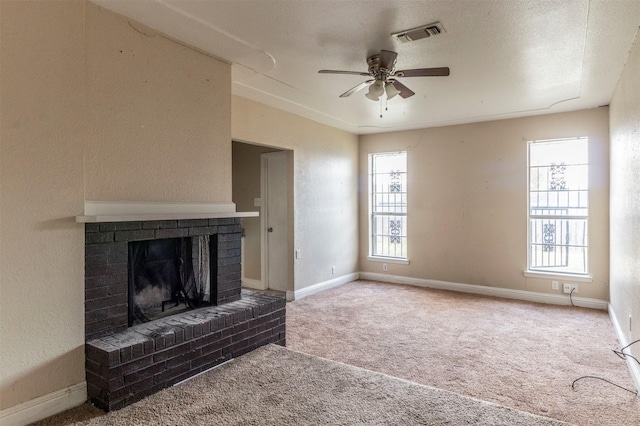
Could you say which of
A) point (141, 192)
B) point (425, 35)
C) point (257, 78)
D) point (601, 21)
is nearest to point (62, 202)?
point (141, 192)

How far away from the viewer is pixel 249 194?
5918mm

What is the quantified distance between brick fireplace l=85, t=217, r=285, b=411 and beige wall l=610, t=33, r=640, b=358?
2926 mm

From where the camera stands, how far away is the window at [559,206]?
496 centimetres

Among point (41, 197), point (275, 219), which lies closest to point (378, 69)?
point (41, 197)

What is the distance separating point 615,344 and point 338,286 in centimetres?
351

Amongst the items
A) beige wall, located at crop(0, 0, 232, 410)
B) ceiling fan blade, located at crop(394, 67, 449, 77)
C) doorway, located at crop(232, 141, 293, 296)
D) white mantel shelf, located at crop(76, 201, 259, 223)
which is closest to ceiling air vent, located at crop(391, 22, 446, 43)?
ceiling fan blade, located at crop(394, 67, 449, 77)

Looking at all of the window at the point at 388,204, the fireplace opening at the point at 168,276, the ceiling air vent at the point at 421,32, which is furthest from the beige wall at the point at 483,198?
the fireplace opening at the point at 168,276

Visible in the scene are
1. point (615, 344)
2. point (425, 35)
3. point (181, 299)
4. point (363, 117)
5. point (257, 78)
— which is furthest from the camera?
point (363, 117)

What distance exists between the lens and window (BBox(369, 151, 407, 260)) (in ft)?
20.9

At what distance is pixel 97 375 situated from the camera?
2.25 metres

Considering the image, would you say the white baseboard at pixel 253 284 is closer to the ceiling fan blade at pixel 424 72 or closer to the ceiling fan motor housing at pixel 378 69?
the ceiling fan motor housing at pixel 378 69

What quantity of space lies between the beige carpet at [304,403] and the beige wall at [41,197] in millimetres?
359

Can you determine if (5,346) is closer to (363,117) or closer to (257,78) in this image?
(257,78)

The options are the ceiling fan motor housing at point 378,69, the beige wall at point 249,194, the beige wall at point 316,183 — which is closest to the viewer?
the ceiling fan motor housing at point 378,69
